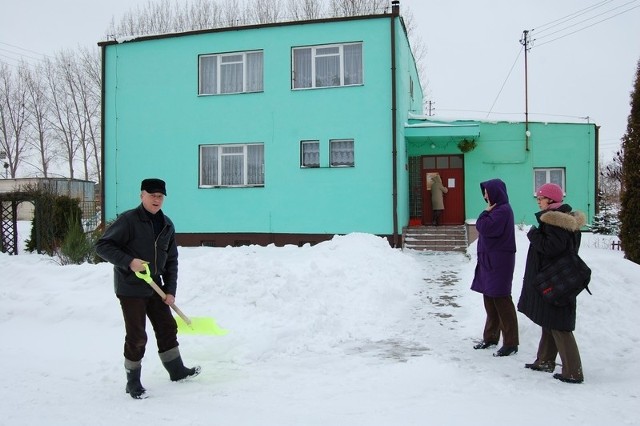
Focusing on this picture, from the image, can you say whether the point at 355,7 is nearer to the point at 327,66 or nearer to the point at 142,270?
the point at 327,66

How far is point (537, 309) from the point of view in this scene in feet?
16.4

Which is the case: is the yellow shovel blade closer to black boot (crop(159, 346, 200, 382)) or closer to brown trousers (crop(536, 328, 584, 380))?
black boot (crop(159, 346, 200, 382))

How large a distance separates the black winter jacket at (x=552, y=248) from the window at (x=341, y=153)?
32.2 ft

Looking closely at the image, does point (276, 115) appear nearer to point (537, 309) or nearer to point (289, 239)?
point (289, 239)

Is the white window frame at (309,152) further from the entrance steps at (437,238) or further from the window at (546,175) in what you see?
the window at (546,175)

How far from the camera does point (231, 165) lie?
15.7 meters

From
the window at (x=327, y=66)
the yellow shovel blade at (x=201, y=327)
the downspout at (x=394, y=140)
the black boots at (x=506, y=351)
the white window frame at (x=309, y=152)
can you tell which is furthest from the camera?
the white window frame at (x=309, y=152)

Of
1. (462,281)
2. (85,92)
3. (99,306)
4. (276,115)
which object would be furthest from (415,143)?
(85,92)

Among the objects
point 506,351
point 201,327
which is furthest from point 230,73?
point 506,351

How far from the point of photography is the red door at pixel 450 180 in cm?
1758

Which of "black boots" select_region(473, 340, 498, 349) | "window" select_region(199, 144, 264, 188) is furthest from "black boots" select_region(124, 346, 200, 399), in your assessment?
"window" select_region(199, 144, 264, 188)

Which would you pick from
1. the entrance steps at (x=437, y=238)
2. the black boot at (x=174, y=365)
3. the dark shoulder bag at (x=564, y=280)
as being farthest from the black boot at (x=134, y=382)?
the entrance steps at (x=437, y=238)

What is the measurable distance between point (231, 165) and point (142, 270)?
1149 cm

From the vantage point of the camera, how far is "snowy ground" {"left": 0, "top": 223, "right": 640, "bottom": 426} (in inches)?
162
